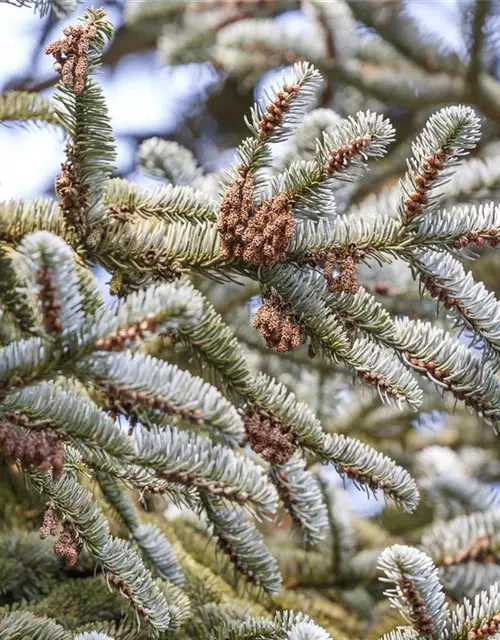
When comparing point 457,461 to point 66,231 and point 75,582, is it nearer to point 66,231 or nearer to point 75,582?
point 75,582

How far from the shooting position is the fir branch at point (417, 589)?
635 mm

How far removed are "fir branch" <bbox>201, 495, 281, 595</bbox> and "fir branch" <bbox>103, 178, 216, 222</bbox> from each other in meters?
0.29

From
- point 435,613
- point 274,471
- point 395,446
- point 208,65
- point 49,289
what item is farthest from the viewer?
point 208,65

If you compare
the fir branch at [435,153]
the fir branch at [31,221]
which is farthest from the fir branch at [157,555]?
the fir branch at [435,153]

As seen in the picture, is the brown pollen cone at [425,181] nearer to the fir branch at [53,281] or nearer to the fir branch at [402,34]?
the fir branch at [53,281]

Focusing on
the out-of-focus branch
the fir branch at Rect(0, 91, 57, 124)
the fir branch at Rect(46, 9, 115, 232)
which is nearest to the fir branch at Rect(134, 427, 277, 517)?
the fir branch at Rect(46, 9, 115, 232)

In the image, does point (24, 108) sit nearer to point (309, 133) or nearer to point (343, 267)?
point (309, 133)

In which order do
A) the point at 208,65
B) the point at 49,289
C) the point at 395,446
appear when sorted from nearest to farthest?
the point at 49,289 → the point at 395,446 → the point at 208,65

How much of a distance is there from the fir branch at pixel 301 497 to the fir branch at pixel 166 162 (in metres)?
0.44

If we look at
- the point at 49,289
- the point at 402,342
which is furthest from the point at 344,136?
the point at 49,289

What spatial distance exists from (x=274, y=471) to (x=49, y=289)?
0.36m

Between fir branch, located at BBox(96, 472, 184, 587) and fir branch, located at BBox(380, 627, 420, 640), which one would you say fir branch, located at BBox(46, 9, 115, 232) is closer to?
fir branch, located at BBox(96, 472, 184, 587)

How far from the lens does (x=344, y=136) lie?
0.67 m

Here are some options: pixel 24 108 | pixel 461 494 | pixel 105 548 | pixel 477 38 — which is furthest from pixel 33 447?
pixel 477 38
